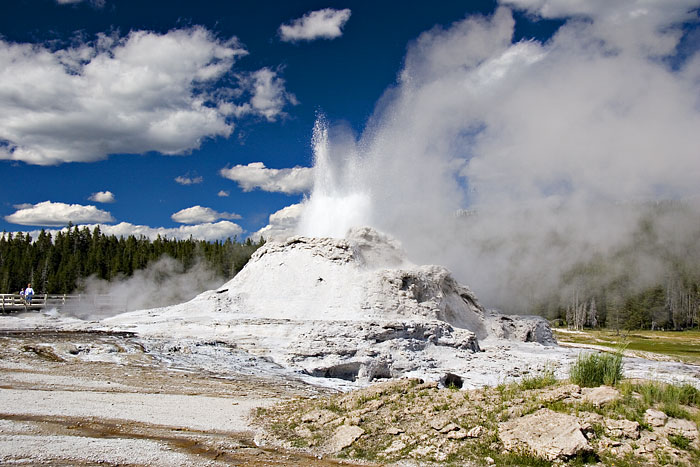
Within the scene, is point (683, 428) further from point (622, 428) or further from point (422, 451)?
point (422, 451)

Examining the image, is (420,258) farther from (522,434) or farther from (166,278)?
(166,278)

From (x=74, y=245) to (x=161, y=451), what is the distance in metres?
75.5

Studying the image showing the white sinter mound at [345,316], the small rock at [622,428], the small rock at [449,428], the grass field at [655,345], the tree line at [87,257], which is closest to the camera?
the small rock at [622,428]

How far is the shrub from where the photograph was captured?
8.68 metres

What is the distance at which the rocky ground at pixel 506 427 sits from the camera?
674cm

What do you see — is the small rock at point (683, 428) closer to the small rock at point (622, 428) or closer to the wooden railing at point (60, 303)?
the small rock at point (622, 428)

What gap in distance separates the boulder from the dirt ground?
2829 millimetres

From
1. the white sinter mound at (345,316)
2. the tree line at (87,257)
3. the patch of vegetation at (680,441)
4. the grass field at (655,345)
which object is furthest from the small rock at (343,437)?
the tree line at (87,257)

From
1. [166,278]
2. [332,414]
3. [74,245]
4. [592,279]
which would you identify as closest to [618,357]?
[332,414]

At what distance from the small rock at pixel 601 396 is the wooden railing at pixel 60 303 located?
1315 inches

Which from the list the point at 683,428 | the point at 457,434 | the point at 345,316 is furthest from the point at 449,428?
the point at 345,316

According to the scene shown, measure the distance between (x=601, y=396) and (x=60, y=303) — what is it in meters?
37.8

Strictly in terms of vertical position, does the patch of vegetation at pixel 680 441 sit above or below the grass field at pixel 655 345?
above

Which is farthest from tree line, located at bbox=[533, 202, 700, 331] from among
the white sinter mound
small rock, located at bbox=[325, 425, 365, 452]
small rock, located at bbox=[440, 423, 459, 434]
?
small rock, located at bbox=[325, 425, 365, 452]
